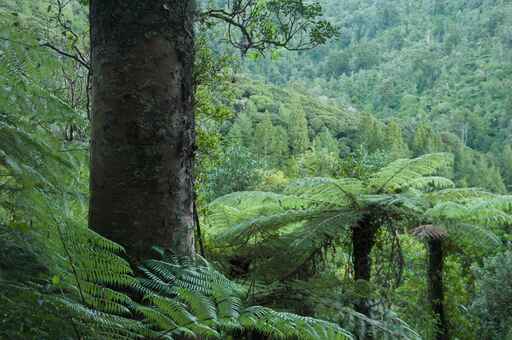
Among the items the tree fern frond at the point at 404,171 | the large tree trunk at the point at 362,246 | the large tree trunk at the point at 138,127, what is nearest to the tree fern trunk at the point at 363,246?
the large tree trunk at the point at 362,246

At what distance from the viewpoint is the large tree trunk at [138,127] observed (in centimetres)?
142

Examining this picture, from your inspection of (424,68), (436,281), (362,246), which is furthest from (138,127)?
(424,68)

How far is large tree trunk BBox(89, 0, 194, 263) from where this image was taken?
142 cm

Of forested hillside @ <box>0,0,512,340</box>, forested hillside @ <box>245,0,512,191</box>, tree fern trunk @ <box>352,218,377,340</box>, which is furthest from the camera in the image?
forested hillside @ <box>245,0,512,191</box>

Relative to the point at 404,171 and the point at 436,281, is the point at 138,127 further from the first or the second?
the point at 436,281

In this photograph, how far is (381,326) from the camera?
Result: 2.06 meters

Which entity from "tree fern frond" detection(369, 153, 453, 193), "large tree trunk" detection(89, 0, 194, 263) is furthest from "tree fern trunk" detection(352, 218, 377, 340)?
"large tree trunk" detection(89, 0, 194, 263)

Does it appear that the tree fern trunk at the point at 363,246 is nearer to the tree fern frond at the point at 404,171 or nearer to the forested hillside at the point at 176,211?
the forested hillside at the point at 176,211

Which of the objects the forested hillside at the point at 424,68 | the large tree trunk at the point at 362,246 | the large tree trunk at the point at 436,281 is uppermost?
the forested hillside at the point at 424,68

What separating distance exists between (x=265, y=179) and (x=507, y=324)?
12.1 meters

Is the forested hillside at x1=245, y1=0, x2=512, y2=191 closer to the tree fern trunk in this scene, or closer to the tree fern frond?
the tree fern frond

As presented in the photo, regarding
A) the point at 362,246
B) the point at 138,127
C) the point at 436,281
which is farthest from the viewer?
the point at 436,281

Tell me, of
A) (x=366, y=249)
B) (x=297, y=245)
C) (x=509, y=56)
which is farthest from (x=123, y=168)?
(x=509, y=56)

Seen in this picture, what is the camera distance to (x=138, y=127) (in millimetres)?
1420
